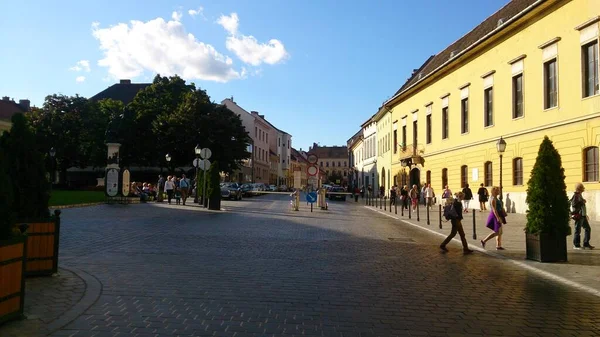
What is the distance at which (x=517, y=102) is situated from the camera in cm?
2866

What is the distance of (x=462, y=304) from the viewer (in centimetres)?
689

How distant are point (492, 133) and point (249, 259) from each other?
80.4 ft

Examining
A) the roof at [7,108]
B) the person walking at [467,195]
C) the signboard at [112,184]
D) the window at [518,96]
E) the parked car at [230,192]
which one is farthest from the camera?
the roof at [7,108]

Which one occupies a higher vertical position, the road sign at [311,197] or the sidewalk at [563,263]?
the road sign at [311,197]

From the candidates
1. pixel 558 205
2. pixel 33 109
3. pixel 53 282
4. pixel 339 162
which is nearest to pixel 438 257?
pixel 558 205

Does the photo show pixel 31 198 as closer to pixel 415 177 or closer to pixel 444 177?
pixel 444 177

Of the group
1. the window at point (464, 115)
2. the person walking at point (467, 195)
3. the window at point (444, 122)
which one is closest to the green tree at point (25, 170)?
the person walking at point (467, 195)

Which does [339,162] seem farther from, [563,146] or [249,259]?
Answer: [249,259]

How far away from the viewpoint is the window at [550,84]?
25.0m

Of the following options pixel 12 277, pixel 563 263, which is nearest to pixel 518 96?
pixel 563 263

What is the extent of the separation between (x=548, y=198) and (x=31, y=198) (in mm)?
10037

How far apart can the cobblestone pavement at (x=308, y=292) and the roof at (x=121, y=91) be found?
77.7m

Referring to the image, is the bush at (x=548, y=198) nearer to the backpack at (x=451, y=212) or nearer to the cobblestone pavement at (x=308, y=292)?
the cobblestone pavement at (x=308, y=292)

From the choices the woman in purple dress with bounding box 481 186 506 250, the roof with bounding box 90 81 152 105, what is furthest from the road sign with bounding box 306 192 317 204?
the roof with bounding box 90 81 152 105
